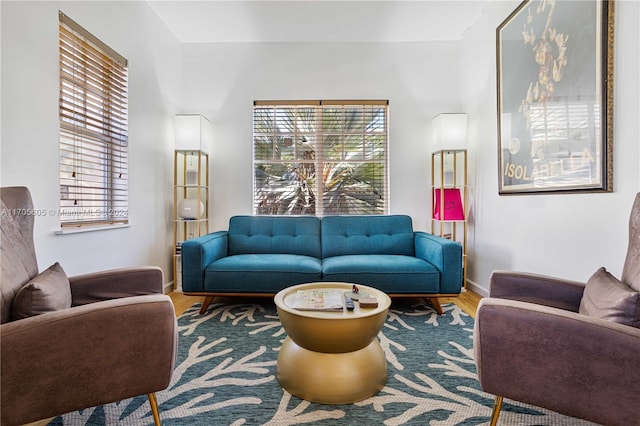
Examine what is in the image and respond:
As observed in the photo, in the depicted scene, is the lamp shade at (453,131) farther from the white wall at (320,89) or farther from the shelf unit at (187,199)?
the shelf unit at (187,199)

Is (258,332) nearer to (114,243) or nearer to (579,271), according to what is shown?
(114,243)

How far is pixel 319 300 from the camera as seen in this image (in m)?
1.53

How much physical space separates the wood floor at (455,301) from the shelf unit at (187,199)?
1.03 feet

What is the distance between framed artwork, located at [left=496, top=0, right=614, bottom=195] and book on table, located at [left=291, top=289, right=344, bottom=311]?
1.54 meters

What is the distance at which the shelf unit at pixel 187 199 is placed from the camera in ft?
9.98

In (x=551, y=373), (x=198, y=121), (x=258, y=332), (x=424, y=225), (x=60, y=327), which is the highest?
(x=198, y=121)

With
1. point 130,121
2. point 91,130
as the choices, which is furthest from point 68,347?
point 130,121

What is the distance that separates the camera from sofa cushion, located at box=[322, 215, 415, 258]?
284cm

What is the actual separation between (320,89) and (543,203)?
243 centimetres

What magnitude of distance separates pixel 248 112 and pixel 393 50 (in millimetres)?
1789

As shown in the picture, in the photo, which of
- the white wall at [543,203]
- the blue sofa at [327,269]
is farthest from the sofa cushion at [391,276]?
the white wall at [543,203]

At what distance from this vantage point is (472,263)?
3061 mm

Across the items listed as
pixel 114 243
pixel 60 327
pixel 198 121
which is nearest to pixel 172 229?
pixel 114 243

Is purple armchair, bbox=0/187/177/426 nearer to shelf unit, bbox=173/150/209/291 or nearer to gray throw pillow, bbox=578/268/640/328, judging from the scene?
gray throw pillow, bbox=578/268/640/328
